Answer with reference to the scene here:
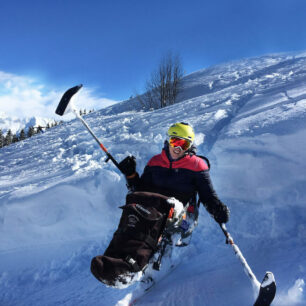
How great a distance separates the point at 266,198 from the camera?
3.17m

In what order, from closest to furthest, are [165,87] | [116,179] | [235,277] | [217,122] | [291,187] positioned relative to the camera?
[235,277] < [291,187] < [116,179] < [217,122] < [165,87]

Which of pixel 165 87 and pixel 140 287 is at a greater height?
pixel 165 87

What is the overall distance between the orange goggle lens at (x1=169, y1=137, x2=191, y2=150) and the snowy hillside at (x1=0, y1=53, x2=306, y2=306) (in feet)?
3.84

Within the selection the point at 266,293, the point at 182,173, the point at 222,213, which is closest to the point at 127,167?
the point at 182,173

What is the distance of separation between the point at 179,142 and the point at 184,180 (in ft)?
1.53

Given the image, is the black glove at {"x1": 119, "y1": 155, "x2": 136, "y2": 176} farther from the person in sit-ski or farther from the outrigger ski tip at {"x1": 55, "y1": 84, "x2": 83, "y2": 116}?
the outrigger ski tip at {"x1": 55, "y1": 84, "x2": 83, "y2": 116}

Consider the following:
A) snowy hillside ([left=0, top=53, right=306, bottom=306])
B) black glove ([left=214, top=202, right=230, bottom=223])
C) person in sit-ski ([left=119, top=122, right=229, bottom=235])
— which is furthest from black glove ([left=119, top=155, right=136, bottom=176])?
black glove ([left=214, top=202, right=230, bottom=223])

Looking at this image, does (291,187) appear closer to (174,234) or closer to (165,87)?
(174,234)

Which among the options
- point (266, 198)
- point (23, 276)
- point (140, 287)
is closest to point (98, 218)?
point (23, 276)

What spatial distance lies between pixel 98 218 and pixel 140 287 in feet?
5.12

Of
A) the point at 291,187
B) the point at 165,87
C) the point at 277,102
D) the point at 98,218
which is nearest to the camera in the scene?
the point at 291,187

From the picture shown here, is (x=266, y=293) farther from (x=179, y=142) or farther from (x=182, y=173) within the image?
(x=179, y=142)

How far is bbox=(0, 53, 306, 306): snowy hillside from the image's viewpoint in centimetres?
244

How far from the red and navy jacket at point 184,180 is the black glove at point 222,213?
1.7 inches
